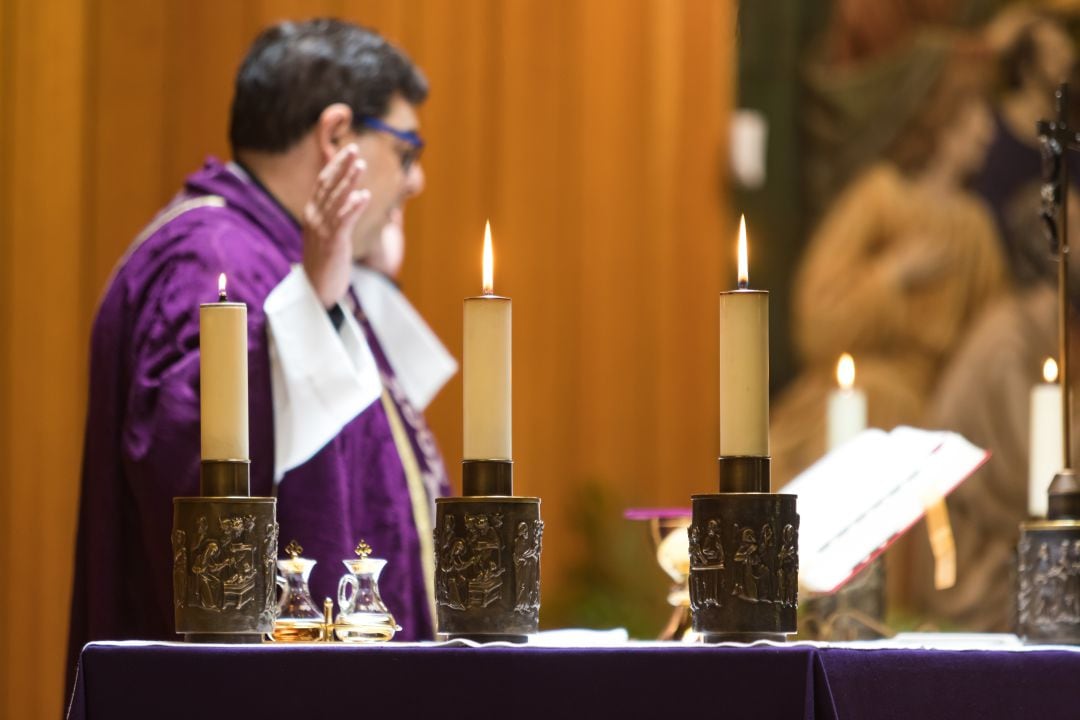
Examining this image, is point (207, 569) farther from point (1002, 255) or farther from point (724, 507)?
point (1002, 255)

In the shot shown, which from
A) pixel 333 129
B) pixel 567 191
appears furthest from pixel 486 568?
pixel 567 191

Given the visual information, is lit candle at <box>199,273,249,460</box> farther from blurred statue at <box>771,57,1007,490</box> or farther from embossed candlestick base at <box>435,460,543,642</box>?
blurred statue at <box>771,57,1007,490</box>

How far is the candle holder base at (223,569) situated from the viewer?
6.34ft

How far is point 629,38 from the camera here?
6371mm

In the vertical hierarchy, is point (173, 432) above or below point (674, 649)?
above

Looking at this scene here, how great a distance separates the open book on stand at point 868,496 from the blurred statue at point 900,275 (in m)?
3.66

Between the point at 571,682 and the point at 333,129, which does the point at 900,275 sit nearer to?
the point at 333,129

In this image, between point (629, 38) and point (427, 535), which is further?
point (629, 38)

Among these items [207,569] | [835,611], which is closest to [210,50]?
[835,611]

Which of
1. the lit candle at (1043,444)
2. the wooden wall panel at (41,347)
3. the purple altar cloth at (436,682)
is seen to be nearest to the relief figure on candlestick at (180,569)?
the purple altar cloth at (436,682)

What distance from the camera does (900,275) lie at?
6227 millimetres

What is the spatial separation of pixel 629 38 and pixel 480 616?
186 inches

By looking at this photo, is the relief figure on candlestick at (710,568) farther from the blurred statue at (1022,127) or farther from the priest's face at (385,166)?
the blurred statue at (1022,127)

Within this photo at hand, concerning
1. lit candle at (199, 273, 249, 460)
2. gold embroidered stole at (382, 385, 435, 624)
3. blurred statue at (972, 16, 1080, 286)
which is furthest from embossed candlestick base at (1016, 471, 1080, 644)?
blurred statue at (972, 16, 1080, 286)
